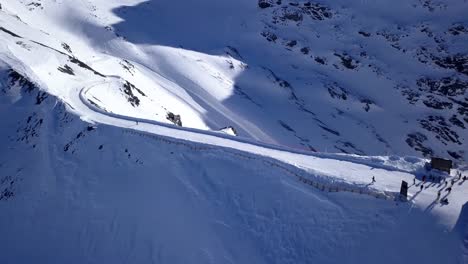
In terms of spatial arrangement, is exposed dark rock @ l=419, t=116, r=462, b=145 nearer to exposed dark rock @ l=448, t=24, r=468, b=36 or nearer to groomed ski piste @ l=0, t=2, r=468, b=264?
exposed dark rock @ l=448, t=24, r=468, b=36

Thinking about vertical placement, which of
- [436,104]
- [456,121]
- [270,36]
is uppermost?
[436,104]

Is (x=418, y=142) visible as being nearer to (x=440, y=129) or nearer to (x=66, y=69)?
(x=440, y=129)

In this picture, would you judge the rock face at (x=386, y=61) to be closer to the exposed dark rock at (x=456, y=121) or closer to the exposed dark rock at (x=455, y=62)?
the exposed dark rock at (x=456, y=121)

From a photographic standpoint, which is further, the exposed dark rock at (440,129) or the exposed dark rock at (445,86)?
the exposed dark rock at (445,86)

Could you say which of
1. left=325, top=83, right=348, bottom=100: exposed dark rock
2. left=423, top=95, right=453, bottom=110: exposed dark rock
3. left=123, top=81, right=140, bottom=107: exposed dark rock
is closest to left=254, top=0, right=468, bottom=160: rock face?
left=325, top=83, right=348, bottom=100: exposed dark rock

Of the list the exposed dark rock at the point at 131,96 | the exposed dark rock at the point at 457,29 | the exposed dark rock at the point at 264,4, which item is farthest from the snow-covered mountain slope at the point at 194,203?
the exposed dark rock at the point at 264,4

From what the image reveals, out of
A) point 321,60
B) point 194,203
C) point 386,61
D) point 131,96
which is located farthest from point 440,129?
point 194,203
